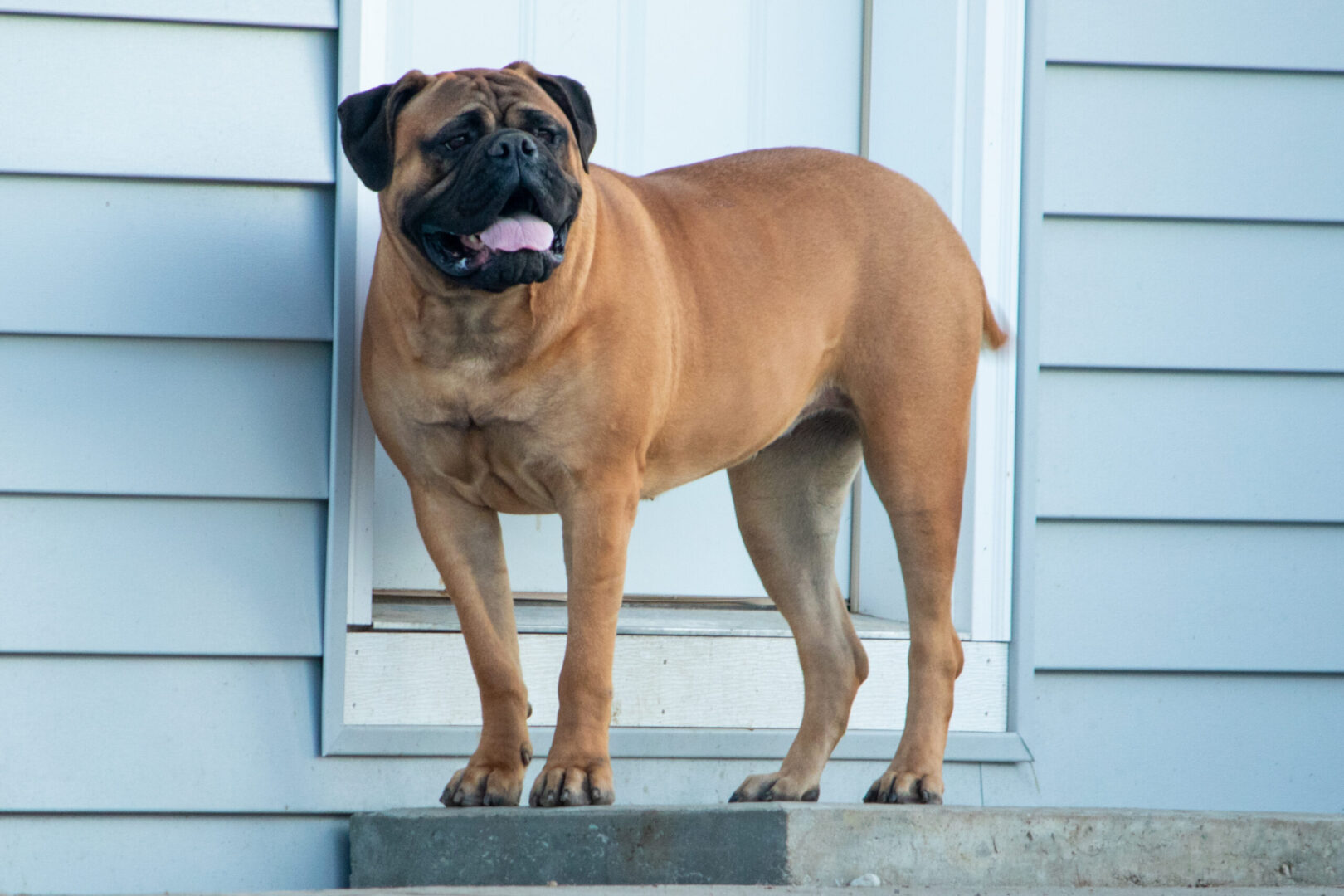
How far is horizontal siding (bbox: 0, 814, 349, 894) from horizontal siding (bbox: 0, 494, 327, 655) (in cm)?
36

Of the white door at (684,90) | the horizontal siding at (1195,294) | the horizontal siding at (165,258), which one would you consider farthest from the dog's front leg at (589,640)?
the horizontal siding at (1195,294)

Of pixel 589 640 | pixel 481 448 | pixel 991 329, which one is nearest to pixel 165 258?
pixel 481 448

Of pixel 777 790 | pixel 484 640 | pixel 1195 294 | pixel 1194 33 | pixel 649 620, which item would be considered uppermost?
pixel 1194 33

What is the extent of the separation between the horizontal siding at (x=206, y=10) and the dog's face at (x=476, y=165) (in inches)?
19.0

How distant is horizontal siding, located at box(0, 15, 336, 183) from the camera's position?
2.87m

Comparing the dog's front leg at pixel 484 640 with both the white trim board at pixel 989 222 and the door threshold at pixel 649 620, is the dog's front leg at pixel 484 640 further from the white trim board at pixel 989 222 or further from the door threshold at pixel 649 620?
the white trim board at pixel 989 222

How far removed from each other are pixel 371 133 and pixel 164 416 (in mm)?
816

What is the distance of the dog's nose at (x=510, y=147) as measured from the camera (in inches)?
92.7

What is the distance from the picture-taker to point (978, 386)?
10.7 ft

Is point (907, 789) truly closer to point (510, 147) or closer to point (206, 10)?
point (510, 147)

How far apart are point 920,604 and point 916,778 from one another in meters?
0.36

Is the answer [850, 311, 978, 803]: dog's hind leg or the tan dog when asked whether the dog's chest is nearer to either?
the tan dog

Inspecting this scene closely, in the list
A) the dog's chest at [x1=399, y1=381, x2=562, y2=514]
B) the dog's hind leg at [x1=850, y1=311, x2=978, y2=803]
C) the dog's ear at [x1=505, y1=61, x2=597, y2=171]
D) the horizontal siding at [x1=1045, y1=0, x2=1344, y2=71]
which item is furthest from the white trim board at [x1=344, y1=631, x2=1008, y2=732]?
the horizontal siding at [x1=1045, y1=0, x2=1344, y2=71]

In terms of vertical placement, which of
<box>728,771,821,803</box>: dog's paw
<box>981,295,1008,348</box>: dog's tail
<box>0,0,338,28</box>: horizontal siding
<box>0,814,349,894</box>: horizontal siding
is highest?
<box>0,0,338,28</box>: horizontal siding
